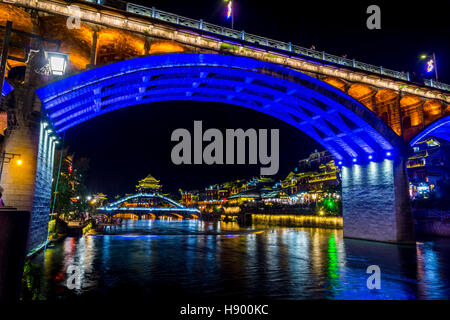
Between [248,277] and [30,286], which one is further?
[248,277]

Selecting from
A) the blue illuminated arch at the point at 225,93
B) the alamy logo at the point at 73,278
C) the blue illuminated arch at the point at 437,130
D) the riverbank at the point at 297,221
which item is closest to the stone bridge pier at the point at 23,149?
the blue illuminated arch at the point at 225,93

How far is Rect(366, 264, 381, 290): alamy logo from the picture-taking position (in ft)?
31.0

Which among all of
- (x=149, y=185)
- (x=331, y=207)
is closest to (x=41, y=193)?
(x=331, y=207)

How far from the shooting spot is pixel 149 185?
170250mm

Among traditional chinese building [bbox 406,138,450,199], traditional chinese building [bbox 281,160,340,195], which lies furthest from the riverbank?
traditional chinese building [bbox 406,138,450,199]

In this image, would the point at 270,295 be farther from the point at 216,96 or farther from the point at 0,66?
the point at 216,96

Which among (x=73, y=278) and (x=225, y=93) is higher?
(x=225, y=93)

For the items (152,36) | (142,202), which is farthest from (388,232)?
(142,202)

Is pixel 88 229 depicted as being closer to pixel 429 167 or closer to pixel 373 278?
pixel 373 278

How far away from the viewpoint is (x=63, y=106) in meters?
18.8

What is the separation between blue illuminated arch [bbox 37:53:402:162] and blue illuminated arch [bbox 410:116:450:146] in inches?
155

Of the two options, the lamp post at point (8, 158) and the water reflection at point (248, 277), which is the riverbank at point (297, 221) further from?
the lamp post at point (8, 158)

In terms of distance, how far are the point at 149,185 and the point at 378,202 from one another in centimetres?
15548

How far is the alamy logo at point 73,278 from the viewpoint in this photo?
918 centimetres
